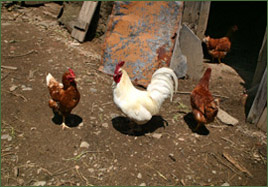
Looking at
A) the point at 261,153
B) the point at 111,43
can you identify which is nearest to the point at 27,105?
the point at 111,43

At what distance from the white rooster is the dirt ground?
0.51 metres

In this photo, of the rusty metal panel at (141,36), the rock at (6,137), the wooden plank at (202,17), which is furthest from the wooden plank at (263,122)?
the rock at (6,137)

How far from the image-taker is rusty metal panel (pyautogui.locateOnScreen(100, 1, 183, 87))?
5180mm

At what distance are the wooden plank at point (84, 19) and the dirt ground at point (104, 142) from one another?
3.73ft

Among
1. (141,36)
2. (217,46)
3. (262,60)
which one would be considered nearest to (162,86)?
(141,36)

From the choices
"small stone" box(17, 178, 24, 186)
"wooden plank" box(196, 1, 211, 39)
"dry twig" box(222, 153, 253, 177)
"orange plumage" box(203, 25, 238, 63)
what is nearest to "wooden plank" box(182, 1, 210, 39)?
"wooden plank" box(196, 1, 211, 39)

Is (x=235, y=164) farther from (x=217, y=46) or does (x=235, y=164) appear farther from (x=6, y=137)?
(x=217, y=46)

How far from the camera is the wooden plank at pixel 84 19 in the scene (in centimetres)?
627

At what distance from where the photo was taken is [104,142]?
3.86 metres

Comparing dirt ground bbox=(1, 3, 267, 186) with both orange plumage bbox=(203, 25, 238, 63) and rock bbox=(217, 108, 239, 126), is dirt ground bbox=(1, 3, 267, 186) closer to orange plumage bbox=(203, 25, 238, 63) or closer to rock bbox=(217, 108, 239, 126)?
rock bbox=(217, 108, 239, 126)

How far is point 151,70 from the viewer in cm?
515

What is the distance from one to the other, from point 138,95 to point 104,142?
3.01 feet

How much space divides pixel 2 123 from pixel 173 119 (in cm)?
291

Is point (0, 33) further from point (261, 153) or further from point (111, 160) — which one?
point (261, 153)
